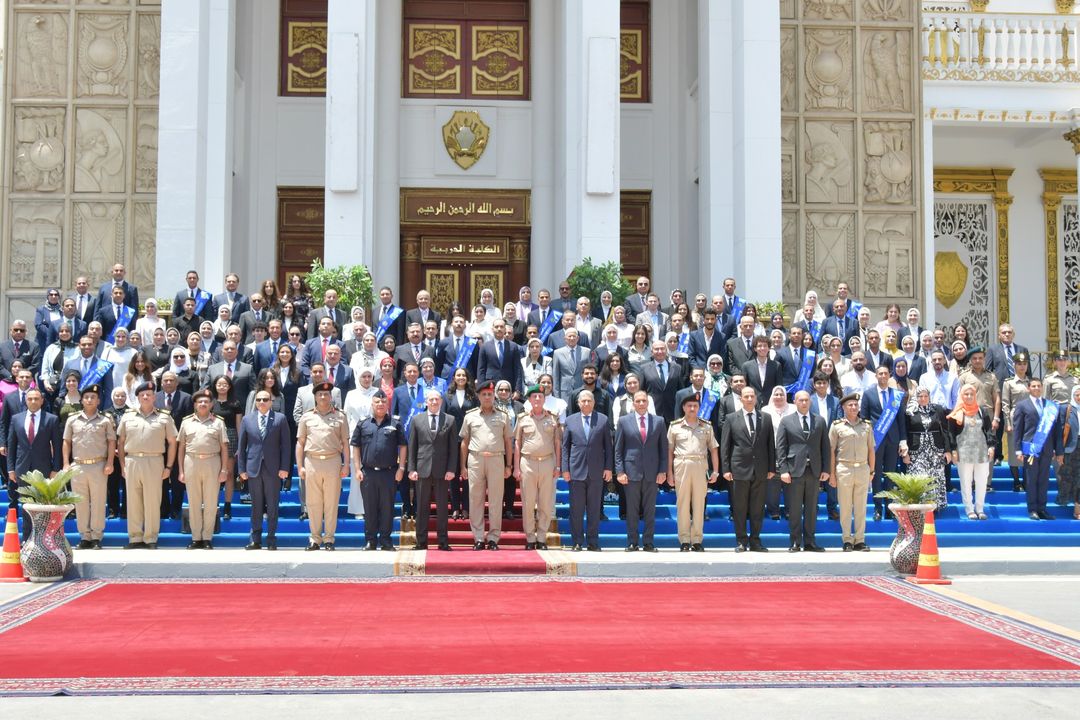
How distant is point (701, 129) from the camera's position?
21.1 metres

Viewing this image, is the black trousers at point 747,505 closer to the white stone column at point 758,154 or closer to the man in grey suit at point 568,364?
the man in grey suit at point 568,364

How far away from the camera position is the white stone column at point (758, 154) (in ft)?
62.9

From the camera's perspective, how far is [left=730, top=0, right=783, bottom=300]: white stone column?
62.9 ft

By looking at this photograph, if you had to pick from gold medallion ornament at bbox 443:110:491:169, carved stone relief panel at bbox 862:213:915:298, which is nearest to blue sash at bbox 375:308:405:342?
gold medallion ornament at bbox 443:110:491:169

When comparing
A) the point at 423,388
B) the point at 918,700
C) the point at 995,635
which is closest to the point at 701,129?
the point at 423,388

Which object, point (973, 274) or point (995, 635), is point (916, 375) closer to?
point (995, 635)

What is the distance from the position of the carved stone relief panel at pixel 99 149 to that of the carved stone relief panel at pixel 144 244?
55 centimetres

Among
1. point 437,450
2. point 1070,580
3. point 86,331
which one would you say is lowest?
point 1070,580

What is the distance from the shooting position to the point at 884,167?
846 inches

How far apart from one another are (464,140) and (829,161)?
6411 millimetres

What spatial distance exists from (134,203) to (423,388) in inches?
360

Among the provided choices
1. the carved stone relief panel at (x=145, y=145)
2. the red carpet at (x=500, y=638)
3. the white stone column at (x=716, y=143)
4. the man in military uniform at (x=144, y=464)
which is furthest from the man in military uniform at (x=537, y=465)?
the carved stone relief panel at (x=145, y=145)

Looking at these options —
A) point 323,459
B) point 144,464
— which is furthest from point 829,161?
point 144,464

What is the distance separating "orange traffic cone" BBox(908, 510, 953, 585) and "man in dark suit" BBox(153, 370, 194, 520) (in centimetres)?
766
